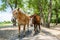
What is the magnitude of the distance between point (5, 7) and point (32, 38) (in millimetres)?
24855

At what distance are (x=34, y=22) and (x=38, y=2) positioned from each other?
13120 mm

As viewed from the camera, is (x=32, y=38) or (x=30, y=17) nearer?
(x=32, y=38)

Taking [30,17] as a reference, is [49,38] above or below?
below

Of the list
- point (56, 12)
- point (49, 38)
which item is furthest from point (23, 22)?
point (56, 12)

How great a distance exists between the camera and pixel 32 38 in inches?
515

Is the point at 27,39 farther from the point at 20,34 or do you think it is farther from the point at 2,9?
the point at 2,9

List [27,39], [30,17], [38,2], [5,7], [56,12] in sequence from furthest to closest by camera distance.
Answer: [56,12] → [5,7] → [38,2] → [30,17] → [27,39]

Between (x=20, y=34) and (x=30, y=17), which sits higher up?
(x=30, y=17)

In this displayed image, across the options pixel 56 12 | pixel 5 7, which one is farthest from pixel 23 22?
pixel 56 12

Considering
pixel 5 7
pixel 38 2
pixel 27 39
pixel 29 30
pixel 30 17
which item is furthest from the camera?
pixel 5 7

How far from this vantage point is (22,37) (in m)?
13.5

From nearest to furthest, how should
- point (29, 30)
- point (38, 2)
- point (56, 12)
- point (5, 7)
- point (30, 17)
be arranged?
point (30, 17)
point (29, 30)
point (38, 2)
point (5, 7)
point (56, 12)

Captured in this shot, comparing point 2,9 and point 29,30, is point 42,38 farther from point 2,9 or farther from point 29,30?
point 2,9

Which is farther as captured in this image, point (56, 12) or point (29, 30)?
point (56, 12)
